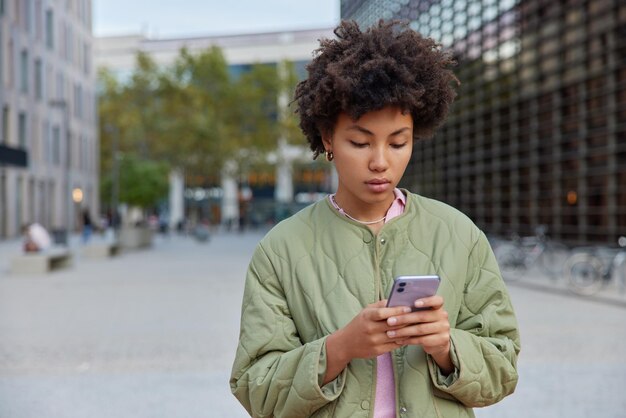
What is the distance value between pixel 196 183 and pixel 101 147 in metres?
12.3

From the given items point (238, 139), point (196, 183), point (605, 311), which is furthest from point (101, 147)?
point (605, 311)

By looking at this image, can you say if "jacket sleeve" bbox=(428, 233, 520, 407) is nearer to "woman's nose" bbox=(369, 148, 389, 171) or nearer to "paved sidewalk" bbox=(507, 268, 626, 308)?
"woman's nose" bbox=(369, 148, 389, 171)

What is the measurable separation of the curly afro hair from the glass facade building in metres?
20.1

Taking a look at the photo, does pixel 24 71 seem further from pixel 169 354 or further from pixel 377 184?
pixel 377 184

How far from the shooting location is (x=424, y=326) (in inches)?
66.0

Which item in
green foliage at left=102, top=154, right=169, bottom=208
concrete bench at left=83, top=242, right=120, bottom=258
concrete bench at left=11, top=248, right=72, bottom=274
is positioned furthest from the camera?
green foliage at left=102, top=154, right=169, bottom=208

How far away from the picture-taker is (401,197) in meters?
2.04

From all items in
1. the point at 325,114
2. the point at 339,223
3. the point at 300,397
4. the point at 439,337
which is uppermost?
the point at 325,114

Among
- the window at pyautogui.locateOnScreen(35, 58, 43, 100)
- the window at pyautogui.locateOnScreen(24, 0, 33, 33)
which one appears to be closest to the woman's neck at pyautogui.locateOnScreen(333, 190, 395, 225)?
the window at pyautogui.locateOnScreen(24, 0, 33, 33)

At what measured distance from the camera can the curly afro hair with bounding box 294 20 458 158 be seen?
185 cm

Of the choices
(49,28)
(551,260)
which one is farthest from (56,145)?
(551,260)

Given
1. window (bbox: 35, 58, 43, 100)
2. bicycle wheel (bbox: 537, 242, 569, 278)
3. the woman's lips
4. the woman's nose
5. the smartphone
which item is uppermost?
window (bbox: 35, 58, 43, 100)

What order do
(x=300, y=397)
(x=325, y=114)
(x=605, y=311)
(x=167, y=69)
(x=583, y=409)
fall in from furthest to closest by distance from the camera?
(x=167, y=69) → (x=605, y=311) → (x=583, y=409) → (x=325, y=114) → (x=300, y=397)

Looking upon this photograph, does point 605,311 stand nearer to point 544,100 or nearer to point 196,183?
point 544,100
